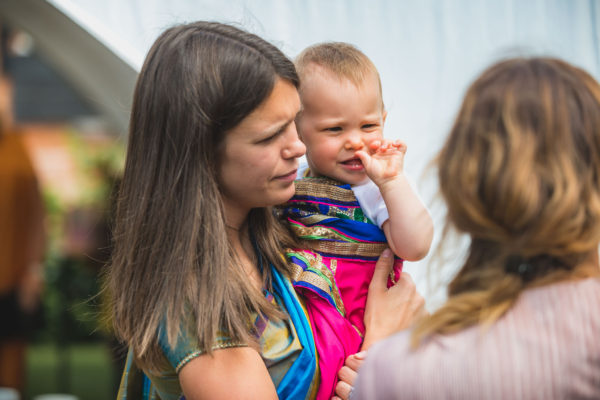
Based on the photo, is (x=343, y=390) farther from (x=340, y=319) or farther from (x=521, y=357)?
(x=521, y=357)

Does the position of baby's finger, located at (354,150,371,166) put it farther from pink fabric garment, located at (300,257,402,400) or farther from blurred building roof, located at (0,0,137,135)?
blurred building roof, located at (0,0,137,135)

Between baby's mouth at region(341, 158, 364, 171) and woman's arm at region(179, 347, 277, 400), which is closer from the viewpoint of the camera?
woman's arm at region(179, 347, 277, 400)

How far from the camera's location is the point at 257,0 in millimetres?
2377

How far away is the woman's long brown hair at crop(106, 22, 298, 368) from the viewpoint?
1.38m

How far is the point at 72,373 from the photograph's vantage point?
16.6ft

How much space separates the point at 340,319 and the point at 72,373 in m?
4.15

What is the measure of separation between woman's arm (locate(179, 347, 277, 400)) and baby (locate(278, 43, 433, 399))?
24 cm

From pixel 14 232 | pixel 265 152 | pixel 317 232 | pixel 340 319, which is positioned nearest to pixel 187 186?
pixel 265 152

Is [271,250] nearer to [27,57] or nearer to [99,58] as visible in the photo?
[99,58]

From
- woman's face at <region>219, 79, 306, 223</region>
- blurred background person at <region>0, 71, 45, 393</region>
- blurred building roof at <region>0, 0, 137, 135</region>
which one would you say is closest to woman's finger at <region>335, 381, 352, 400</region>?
woman's face at <region>219, 79, 306, 223</region>

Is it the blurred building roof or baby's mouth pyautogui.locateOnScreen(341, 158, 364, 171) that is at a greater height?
the blurred building roof

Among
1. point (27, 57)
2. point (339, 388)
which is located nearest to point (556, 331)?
point (339, 388)

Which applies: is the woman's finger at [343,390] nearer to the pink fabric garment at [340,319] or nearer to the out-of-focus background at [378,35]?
the pink fabric garment at [340,319]

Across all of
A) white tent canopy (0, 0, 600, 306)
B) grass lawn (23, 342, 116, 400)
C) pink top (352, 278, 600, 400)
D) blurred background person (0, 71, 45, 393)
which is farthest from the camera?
grass lawn (23, 342, 116, 400)
